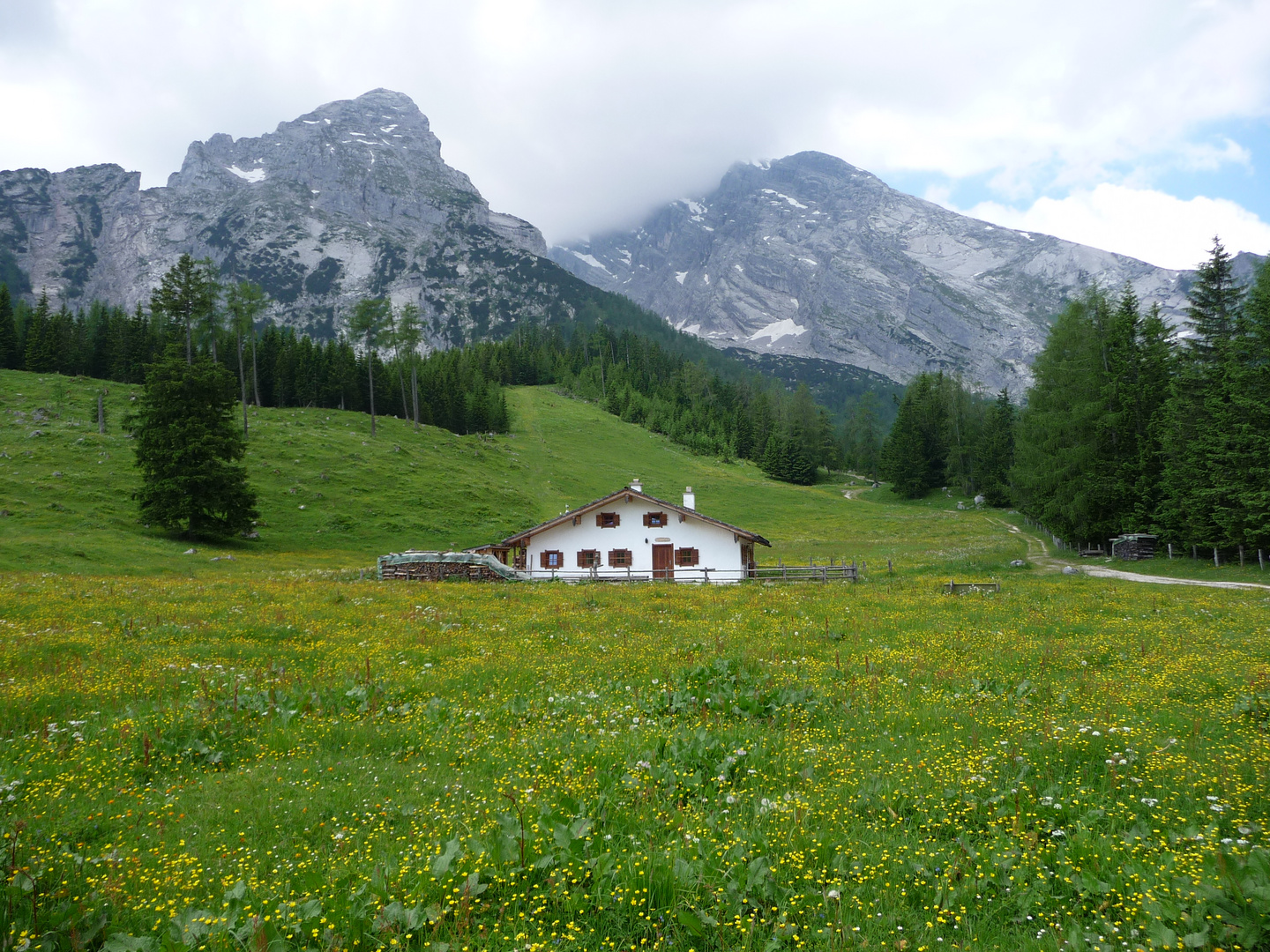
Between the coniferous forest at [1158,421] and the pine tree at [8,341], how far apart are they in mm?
133322

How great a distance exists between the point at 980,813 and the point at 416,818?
20.7 feet

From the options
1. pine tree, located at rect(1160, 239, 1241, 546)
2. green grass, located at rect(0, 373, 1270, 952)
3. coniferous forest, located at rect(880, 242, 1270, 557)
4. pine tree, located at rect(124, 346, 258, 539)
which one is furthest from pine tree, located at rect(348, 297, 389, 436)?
pine tree, located at rect(1160, 239, 1241, 546)

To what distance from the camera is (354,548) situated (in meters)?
53.7

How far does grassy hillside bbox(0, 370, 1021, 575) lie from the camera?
1783 inches

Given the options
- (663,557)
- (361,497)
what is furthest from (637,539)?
(361,497)

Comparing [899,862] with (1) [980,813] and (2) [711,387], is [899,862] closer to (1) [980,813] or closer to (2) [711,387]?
(1) [980,813]

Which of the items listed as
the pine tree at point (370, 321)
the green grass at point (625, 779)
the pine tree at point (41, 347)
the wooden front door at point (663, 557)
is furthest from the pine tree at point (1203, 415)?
the pine tree at point (41, 347)

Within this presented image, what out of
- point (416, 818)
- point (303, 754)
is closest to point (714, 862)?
point (416, 818)

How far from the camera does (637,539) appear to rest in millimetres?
46250

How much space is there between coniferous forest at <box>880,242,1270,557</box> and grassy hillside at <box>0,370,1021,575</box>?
8.53m

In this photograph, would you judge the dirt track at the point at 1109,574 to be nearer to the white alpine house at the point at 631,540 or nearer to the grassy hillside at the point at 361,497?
the grassy hillside at the point at 361,497

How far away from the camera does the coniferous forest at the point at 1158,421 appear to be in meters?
37.9

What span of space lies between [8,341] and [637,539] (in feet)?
349

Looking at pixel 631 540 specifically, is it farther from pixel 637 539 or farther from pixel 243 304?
pixel 243 304
